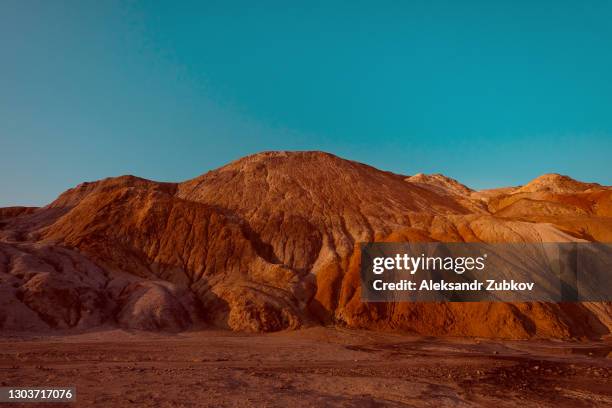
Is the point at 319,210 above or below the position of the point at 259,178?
below

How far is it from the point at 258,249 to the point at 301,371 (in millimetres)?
25871

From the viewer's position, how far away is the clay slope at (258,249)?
3241 cm

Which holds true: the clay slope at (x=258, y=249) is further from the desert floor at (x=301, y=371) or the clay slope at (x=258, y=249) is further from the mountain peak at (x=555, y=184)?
the mountain peak at (x=555, y=184)

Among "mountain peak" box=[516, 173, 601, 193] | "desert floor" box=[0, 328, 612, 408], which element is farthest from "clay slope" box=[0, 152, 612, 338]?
"mountain peak" box=[516, 173, 601, 193]

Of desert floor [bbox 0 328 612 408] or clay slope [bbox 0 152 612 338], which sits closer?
desert floor [bbox 0 328 612 408]

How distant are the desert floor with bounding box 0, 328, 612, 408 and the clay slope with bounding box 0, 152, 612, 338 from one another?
3967 mm

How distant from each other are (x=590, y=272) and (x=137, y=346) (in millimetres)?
37692

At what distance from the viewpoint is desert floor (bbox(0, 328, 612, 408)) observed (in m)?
13.5

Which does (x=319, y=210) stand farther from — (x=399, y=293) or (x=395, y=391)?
(x=395, y=391)

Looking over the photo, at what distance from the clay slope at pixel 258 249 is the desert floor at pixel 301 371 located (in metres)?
3.97

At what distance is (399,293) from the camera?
3641 centimetres

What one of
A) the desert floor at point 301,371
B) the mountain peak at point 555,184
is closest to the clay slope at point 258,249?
the desert floor at point 301,371

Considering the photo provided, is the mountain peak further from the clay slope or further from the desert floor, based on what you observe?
the desert floor

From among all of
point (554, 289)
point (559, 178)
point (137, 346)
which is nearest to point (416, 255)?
point (554, 289)
